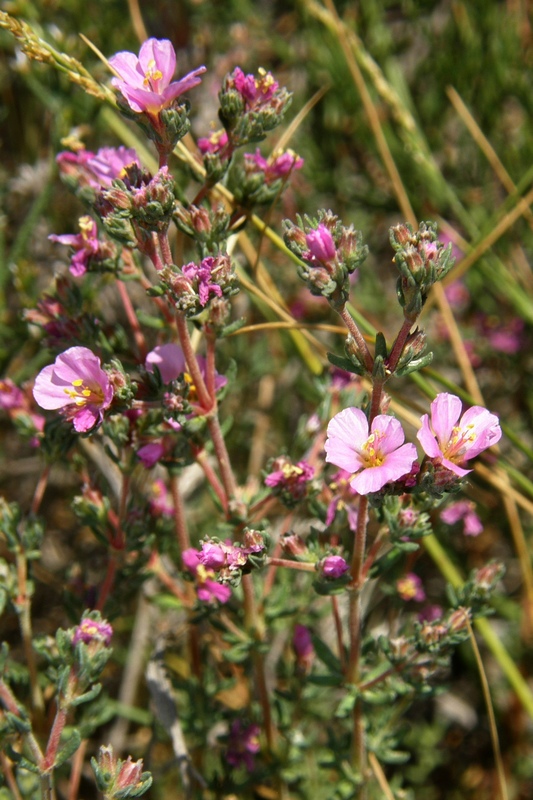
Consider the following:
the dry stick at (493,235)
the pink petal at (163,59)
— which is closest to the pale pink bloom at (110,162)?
the pink petal at (163,59)

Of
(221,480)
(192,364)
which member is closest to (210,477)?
(221,480)

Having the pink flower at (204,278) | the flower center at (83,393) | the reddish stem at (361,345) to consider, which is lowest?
the reddish stem at (361,345)

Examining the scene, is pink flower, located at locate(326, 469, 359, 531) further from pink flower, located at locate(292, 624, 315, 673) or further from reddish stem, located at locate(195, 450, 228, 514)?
pink flower, located at locate(292, 624, 315, 673)

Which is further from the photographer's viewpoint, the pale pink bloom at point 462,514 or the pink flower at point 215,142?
the pale pink bloom at point 462,514

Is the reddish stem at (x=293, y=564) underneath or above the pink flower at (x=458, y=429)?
underneath

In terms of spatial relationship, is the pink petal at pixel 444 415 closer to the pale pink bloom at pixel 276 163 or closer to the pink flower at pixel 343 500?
the pink flower at pixel 343 500

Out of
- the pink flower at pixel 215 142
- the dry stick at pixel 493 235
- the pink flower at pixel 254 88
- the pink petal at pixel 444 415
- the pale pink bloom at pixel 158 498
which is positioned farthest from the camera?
the dry stick at pixel 493 235

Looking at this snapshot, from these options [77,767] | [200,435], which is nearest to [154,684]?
[77,767]
